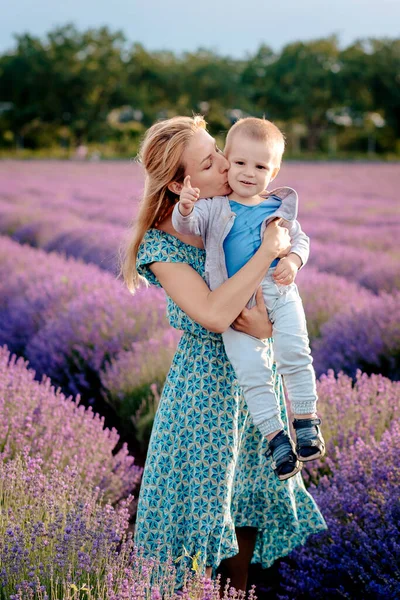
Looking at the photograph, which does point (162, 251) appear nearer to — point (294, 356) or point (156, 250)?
point (156, 250)

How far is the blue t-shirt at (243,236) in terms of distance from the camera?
210 centimetres

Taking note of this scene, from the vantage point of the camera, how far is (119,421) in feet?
13.7

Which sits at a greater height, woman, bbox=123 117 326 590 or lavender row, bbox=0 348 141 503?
woman, bbox=123 117 326 590

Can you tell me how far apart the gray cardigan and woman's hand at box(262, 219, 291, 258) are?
3 centimetres

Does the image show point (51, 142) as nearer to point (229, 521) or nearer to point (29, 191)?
point (29, 191)

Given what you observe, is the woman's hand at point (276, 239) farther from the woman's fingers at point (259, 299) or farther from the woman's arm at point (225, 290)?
the woman's fingers at point (259, 299)

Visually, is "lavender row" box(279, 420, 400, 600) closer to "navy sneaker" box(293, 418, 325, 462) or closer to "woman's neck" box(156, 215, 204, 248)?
"navy sneaker" box(293, 418, 325, 462)

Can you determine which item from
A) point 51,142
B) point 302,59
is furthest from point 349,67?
point 51,142

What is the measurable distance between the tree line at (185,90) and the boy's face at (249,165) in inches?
2196

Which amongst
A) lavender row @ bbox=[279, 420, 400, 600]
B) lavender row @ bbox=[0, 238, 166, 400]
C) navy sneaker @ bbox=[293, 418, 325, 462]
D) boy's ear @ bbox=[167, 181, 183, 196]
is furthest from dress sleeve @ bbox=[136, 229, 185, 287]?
lavender row @ bbox=[0, 238, 166, 400]

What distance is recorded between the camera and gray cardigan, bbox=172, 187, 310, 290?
203cm

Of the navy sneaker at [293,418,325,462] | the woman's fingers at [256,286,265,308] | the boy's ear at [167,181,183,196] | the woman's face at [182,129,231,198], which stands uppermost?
the woman's face at [182,129,231,198]

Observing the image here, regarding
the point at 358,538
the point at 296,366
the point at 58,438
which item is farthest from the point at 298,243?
the point at 58,438

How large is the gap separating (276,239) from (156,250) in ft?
1.14
